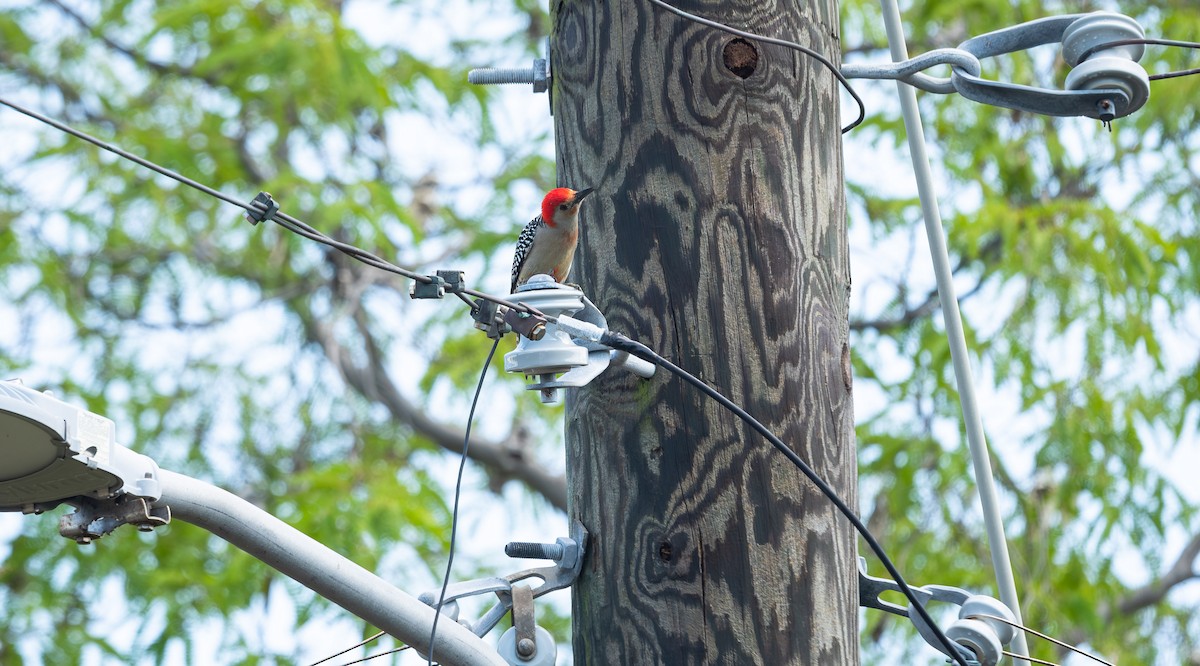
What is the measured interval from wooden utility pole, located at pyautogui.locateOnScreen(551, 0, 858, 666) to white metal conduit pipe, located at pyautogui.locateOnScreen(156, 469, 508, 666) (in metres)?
0.52

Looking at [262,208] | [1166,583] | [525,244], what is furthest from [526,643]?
[1166,583]

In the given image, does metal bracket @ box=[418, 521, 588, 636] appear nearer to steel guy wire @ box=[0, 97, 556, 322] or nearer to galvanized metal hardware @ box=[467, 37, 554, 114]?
steel guy wire @ box=[0, 97, 556, 322]

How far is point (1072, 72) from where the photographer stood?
3219 mm

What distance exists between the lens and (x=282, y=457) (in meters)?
11.1

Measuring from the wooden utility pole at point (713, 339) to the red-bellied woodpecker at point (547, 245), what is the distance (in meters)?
1.08

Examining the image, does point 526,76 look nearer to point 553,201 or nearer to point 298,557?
point 553,201

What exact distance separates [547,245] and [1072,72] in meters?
2.56

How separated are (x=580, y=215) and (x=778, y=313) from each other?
22.1 inches

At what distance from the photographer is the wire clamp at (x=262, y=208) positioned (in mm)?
2421

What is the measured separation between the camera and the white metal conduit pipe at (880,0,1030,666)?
3672 millimetres

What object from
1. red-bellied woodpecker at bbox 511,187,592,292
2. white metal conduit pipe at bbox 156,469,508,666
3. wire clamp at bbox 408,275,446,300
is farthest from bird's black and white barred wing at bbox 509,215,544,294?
white metal conduit pipe at bbox 156,469,508,666

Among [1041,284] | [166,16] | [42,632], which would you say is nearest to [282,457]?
[42,632]

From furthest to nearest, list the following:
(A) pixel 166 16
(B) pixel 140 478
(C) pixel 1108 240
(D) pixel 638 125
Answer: (A) pixel 166 16 < (C) pixel 1108 240 < (D) pixel 638 125 < (B) pixel 140 478

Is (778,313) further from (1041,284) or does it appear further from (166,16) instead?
(166,16)
